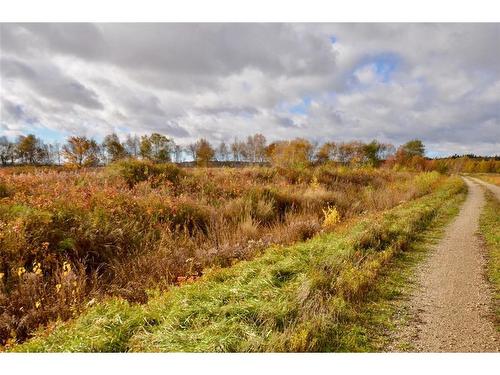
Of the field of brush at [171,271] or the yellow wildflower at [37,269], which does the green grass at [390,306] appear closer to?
the field of brush at [171,271]

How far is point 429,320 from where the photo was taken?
13.2ft

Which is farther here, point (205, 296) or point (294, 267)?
point (294, 267)

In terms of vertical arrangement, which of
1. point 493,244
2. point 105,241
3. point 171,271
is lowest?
point 171,271

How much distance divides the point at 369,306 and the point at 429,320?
680 millimetres

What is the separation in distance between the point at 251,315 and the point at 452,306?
2.63m

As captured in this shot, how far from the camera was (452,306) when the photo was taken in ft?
14.4

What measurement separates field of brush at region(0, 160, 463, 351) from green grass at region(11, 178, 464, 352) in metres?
0.02

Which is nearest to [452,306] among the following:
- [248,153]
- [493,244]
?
[493,244]

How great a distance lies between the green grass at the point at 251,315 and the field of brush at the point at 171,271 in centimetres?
2

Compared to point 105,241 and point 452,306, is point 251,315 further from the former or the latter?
point 105,241

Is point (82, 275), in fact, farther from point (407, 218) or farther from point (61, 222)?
point (407, 218)

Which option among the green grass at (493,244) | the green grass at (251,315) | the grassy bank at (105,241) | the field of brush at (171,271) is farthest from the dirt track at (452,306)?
the grassy bank at (105,241)

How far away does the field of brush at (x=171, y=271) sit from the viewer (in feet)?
12.1
